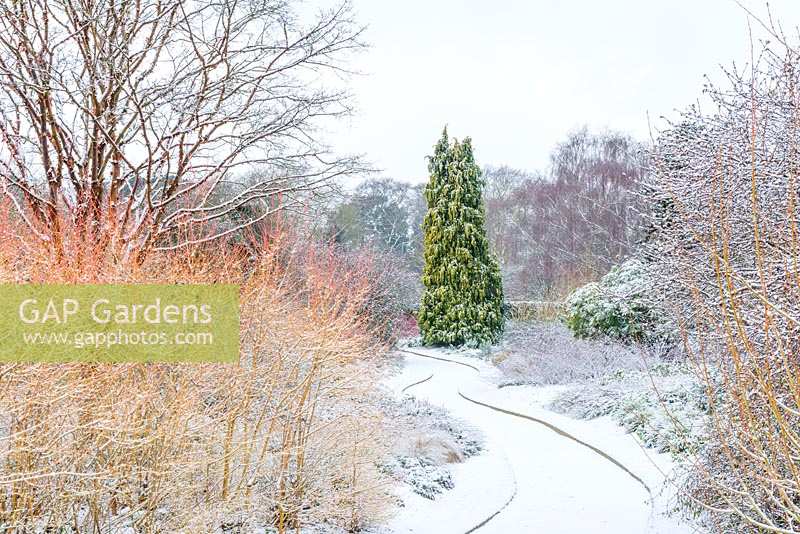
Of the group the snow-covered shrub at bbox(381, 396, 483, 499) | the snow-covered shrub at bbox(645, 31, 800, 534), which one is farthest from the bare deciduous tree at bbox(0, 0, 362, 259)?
the snow-covered shrub at bbox(645, 31, 800, 534)

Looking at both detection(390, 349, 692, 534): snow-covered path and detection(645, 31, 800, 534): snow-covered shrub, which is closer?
detection(645, 31, 800, 534): snow-covered shrub

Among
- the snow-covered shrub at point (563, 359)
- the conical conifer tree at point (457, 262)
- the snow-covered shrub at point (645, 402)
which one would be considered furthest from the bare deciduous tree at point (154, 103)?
the conical conifer tree at point (457, 262)

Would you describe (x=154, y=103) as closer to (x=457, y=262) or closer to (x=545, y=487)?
(x=545, y=487)

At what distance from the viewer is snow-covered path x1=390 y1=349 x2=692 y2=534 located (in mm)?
5137

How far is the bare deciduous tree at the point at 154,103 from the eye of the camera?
5438mm

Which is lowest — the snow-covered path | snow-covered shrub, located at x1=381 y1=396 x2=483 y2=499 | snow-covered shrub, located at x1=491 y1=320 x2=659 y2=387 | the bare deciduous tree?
the snow-covered path

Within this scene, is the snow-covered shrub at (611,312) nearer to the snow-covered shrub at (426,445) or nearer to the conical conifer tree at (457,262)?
the snow-covered shrub at (426,445)

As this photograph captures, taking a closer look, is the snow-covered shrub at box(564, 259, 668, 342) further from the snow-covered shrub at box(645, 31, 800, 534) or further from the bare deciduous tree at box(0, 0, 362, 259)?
the bare deciduous tree at box(0, 0, 362, 259)

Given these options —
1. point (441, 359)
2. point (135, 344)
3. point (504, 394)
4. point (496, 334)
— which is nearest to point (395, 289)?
point (441, 359)

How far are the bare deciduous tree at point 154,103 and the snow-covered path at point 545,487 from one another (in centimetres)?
353

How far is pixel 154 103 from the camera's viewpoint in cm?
601

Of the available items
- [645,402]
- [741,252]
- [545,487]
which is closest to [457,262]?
[645,402]

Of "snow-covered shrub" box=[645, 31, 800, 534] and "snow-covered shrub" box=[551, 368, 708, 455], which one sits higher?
"snow-covered shrub" box=[645, 31, 800, 534]

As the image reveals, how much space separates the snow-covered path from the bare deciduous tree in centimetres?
353
